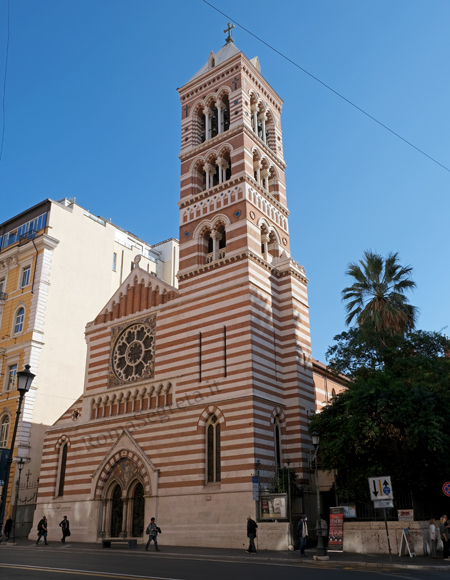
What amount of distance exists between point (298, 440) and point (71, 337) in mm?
21607

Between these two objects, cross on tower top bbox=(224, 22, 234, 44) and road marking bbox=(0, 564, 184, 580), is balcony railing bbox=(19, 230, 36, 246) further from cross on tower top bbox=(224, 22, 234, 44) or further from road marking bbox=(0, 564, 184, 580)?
road marking bbox=(0, 564, 184, 580)

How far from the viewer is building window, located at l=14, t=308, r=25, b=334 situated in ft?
134

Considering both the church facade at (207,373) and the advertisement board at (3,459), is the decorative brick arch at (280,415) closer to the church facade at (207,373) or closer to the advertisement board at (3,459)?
the church facade at (207,373)

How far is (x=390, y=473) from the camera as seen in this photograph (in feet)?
75.5

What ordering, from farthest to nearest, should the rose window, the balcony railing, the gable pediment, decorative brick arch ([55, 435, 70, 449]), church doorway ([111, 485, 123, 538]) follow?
the balcony railing → decorative brick arch ([55, 435, 70, 449]) → the gable pediment → the rose window → church doorway ([111, 485, 123, 538])

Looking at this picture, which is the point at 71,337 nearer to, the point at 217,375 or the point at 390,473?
the point at 217,375

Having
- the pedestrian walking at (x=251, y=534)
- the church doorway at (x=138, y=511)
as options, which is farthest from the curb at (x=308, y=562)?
the church doorway at (x=138, y=511)

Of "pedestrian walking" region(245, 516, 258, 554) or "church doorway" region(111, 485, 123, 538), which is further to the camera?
"church doorway" region(111, 485, 123, 538)

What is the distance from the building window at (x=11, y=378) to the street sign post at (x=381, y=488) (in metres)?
29.1

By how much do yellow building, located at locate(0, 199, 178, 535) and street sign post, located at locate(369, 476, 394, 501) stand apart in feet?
85.2

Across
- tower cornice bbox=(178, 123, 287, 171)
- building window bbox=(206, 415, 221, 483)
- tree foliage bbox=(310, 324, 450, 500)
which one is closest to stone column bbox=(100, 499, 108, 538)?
building window bbox=(206, 415, 221, 483)

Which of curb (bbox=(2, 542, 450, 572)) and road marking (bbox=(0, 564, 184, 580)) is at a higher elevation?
road marking (bbox=(0, 564, 184, 580))

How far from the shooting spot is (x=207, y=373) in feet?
92.7

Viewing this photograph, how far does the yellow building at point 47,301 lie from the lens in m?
38.0
